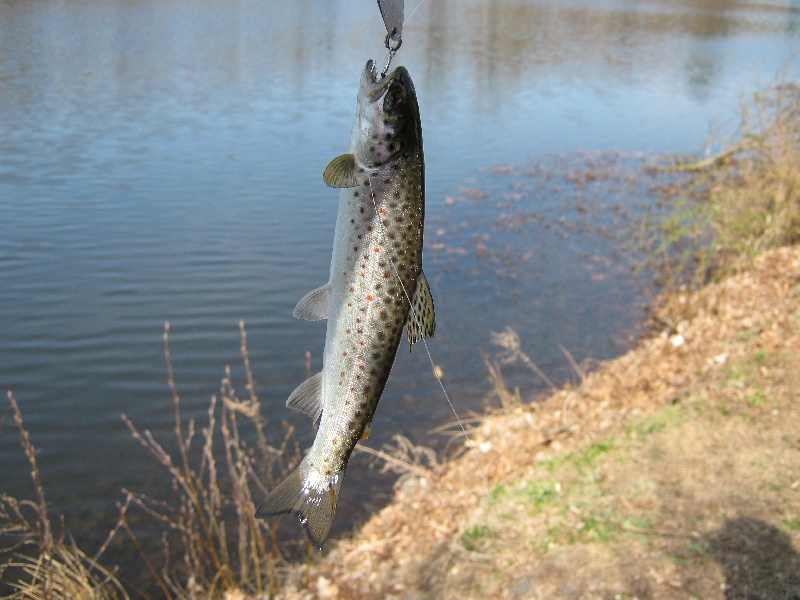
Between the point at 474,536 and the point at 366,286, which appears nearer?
the point at 366,286

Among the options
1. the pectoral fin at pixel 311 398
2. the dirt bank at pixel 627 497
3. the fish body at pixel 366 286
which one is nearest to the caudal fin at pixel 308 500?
the fish body at pixel 366 286

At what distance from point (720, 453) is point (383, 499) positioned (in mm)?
3296

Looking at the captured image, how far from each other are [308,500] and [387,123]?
2.98ft

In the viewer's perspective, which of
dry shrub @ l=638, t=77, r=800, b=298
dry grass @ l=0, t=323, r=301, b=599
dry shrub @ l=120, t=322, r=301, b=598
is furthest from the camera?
dry shrub @ l=638, t=77, r=800, b=298

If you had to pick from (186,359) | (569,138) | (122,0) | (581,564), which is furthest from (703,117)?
(122,0)

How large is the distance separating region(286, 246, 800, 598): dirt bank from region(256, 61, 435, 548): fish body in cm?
351

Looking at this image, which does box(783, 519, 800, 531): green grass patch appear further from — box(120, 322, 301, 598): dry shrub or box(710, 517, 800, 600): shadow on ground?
box(120, 322, 301, 598): dry shrub

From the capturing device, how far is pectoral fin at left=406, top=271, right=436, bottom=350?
1.76 m

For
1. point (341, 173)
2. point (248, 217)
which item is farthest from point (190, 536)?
A: point (248, 217)

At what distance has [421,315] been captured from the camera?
5.78 feet

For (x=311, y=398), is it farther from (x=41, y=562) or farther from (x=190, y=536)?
(x=41, y=562)

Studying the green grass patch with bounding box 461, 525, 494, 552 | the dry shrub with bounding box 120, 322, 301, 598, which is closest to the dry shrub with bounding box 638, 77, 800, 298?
the green grass patch with bounding box 461, 525, 494, 552

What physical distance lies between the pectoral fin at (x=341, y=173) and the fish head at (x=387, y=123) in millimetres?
32

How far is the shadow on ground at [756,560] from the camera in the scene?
187 inches
